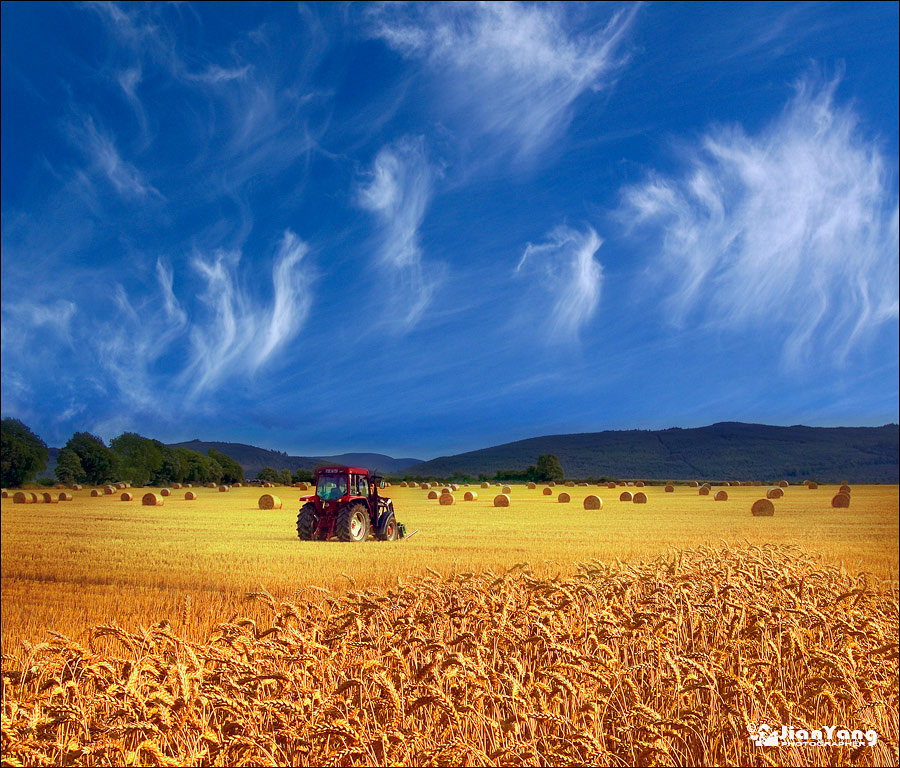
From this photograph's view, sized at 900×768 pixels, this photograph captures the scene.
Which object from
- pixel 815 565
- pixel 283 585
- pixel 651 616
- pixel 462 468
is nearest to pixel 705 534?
pixel 815 565

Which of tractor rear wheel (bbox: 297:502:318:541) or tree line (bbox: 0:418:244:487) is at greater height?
tree line (bbox: 0:418:244:487)

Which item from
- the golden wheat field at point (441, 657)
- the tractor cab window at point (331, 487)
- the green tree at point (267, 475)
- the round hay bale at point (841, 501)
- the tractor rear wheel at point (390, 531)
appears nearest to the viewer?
the golden wheat field at point (441, 657)

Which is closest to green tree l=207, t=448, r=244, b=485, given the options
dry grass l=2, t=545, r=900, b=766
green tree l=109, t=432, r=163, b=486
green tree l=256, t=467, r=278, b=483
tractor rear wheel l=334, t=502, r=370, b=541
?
green tree l=256, t=467, r=278, b=483

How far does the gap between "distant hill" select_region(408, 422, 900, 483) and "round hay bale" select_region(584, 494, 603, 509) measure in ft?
48.0

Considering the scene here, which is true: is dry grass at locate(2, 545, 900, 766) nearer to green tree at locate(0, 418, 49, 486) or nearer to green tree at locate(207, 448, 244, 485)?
green tree at locate(207, 448, 244, 485)

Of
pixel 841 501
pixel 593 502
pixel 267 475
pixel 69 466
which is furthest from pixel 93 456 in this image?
pixel 841 501

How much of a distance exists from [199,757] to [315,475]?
13301 millimetres

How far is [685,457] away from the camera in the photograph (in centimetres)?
1666

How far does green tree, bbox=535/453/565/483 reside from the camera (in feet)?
49.6

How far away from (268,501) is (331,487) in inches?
528

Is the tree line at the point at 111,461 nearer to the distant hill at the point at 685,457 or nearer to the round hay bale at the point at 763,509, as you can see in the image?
the distant hill at the point at 685,457

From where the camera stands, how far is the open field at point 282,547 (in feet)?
38.1

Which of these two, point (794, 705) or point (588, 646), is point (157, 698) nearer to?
point (588, 646)

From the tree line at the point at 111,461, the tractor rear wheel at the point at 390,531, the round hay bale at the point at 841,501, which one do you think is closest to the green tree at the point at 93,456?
the tree line at the point at 111,461
